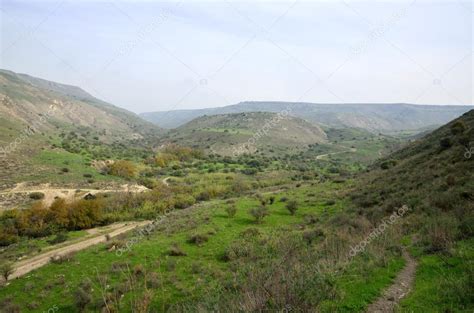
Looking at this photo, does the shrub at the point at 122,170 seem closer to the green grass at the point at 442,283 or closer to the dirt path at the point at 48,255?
the dirt path at the point at 48,255

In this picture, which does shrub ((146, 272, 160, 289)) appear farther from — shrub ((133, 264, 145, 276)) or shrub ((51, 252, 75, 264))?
shrub ((51, 252, 75, 264))

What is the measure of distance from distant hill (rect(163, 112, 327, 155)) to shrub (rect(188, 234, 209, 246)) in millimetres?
79145

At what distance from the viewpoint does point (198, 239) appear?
25172 millimetres

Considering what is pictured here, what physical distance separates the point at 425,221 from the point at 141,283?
14.9 m

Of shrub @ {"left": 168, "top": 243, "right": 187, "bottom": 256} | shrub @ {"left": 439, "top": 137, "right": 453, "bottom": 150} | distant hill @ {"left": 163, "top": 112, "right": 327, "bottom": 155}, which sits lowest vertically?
shrub @ {"left": 168, "top": 243, "right": 187, "bottom": 256}

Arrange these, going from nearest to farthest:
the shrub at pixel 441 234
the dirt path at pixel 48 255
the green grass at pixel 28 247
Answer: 1. the shrub at pixel 441 234
2. the dirt path at pixel 48 255
3. the green grass at pixel 28 247

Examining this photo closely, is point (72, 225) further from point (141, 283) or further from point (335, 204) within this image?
point (335, 204)

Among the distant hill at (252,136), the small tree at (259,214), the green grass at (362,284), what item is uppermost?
the distant hill at (252,136)

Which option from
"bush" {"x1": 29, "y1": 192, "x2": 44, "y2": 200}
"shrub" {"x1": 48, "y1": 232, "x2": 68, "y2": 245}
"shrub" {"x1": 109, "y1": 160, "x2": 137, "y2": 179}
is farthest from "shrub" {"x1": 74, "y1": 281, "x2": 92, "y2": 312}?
"shrub" {"x1": 109, "y1": 160, "x2": 137, "y2": 179}

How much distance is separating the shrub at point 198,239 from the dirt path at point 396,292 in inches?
652

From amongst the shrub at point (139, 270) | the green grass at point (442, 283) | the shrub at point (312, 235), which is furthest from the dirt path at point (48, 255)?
the green grass at point (442, 283)

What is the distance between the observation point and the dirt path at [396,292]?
27.9ft

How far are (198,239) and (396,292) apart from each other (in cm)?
1772

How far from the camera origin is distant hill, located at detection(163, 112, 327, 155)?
122875mm
